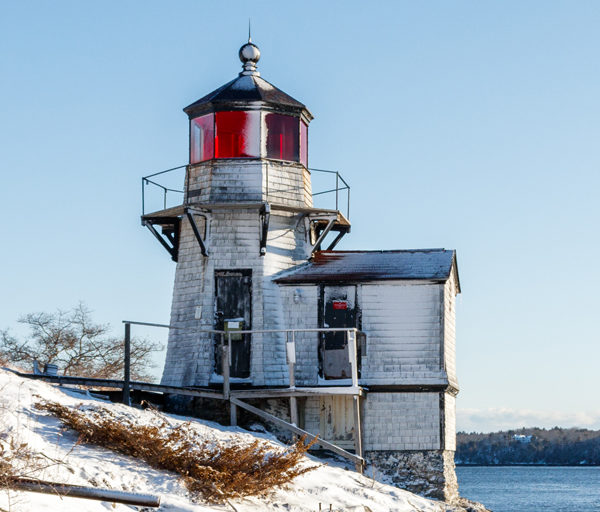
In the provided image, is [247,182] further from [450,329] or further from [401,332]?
[450,329]

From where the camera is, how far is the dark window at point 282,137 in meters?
24.8

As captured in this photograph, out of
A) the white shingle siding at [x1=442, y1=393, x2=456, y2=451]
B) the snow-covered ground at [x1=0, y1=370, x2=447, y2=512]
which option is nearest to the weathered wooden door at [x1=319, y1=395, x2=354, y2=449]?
the white shingle siding at [x1=442, y1=393, x2=456, y2=451]

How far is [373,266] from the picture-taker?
24.6 meters

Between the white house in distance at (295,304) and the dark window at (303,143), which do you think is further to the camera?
the dark window at (303,143)

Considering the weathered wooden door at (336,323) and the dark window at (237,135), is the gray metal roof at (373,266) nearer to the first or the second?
the weathered wooden door at (336,323)

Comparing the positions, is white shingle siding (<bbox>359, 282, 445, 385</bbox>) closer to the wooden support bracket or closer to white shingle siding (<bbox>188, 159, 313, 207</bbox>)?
the wooden support bracket

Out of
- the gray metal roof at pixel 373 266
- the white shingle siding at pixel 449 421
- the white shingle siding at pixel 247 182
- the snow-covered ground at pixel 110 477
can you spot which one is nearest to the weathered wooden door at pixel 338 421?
the white shingle siding at pixel 449 421

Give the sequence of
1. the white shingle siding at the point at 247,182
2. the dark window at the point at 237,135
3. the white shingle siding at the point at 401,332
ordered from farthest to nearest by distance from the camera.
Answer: the dark window at the point at 237,135
the white shingle siding at the point at 247,182
the white shingle siding at the point at 401,332

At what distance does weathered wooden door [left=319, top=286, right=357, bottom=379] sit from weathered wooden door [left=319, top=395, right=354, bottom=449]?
1.77 feet

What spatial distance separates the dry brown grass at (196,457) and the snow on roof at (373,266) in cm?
847

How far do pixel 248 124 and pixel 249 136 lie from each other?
0.27 metres

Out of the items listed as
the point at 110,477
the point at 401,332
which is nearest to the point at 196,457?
the point at 110,477

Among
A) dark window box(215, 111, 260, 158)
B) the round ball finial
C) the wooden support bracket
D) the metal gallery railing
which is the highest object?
the round ball finial

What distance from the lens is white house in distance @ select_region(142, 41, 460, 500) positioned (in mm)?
23062
